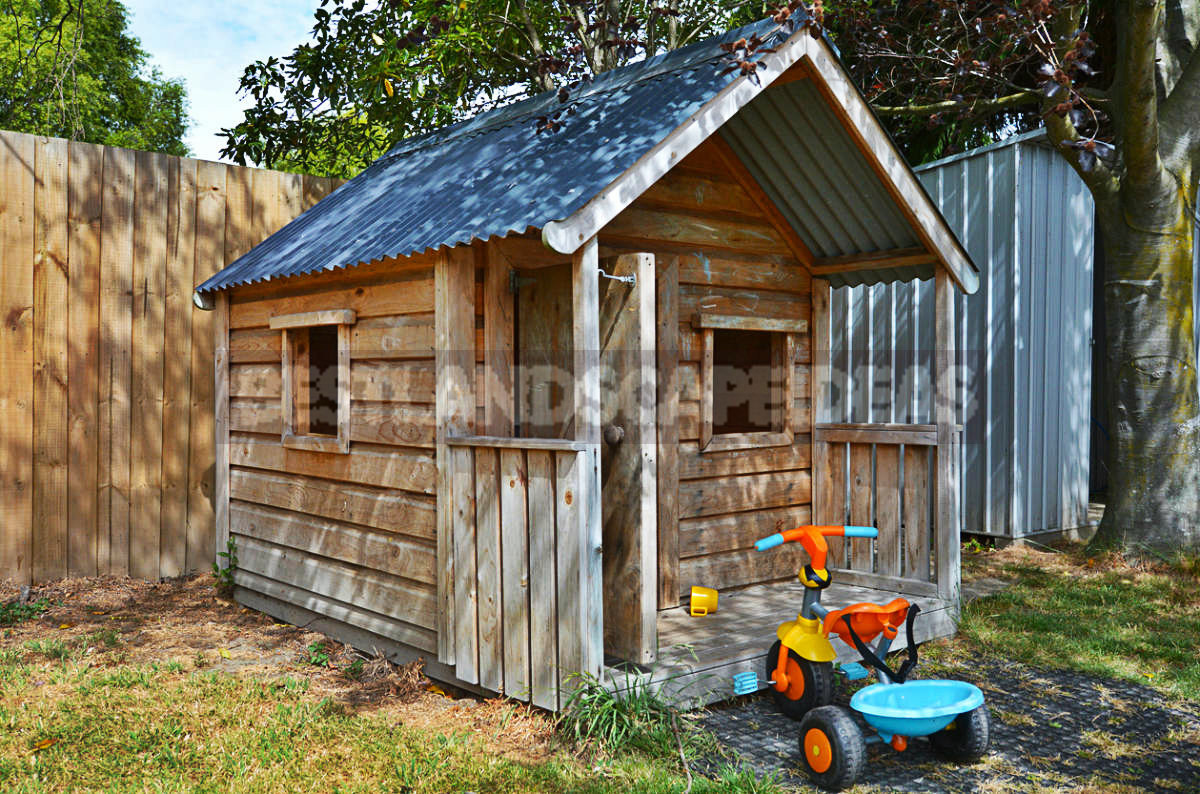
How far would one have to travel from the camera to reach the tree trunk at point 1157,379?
24.3 ft

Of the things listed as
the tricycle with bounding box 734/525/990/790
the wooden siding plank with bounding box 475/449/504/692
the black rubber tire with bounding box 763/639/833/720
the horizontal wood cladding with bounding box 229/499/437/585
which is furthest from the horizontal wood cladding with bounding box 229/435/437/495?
the black rubber tire with bounding box 763/639/833/720

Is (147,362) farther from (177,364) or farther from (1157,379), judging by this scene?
(1157,379)

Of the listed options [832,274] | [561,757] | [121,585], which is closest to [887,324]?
[832,274]

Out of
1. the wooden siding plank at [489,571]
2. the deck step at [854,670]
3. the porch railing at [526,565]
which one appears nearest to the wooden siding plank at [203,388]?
the porch railing at [526,565]

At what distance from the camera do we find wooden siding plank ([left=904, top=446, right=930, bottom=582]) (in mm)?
5883

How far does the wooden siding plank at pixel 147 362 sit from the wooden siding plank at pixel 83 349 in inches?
10.5

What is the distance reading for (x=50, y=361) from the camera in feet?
22.1

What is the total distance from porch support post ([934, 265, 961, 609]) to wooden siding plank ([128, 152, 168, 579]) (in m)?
5.77

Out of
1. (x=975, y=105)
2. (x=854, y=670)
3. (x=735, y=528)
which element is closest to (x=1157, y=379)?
(x=975, y=105)

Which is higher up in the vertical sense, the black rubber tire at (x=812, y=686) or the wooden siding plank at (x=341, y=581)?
the wooden siding plank at (x=341, y=581)

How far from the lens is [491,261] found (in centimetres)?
495

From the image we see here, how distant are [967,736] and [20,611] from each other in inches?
233

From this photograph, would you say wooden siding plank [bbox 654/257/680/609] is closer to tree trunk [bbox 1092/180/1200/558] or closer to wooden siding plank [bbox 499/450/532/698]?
wooden siding plank [bbox 499/450/532/698]

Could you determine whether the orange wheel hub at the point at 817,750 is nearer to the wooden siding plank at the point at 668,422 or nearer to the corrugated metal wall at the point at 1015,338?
the wooden siding plank at the point at 668,422
